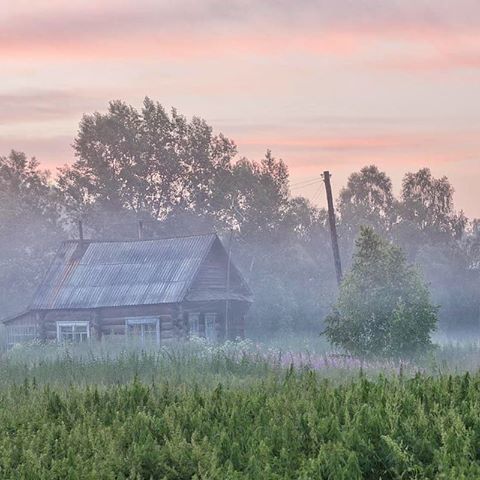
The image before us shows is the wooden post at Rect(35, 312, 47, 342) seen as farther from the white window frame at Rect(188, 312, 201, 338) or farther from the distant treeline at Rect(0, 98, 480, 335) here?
the distant treeline at Rect(0, 98, 480, 335)

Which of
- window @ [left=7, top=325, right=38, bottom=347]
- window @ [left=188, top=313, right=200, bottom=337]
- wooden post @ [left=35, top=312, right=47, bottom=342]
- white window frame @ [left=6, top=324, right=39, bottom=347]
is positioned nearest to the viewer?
window @ [left=188, top=313, right=200, bottom=337]

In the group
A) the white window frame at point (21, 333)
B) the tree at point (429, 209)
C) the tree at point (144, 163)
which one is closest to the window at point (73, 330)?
the white window frame at point (21, 333)

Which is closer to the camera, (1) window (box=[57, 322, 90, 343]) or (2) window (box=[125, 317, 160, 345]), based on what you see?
(2) window (box=[125, 317, 160, 345])

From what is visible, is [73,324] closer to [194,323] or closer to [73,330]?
[73,330]

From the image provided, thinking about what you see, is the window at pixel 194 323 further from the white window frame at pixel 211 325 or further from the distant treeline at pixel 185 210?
the distant treeline at pixel 185 210

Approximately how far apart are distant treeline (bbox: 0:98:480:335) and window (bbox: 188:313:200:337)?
21523 millimetres

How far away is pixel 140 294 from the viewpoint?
Result: 51.8 meters

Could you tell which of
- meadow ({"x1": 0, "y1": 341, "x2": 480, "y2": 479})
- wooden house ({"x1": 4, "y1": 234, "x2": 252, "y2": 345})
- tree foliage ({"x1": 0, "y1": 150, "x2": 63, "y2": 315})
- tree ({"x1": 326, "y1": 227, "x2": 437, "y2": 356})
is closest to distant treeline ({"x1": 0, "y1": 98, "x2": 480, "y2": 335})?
A: tree foliage ({"x1": 0, "y1": 150, "x2": 63, "y2": 315})

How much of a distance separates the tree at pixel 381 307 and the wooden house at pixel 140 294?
17.3 metres

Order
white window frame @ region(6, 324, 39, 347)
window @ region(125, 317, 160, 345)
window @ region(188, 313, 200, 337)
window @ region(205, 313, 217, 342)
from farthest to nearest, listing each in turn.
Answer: white window frame @ region(6, 324, 39, 347)
window @ region(205, 313, 217, 342)
window @ region(188, 313, 200, 337)
window @ region(125, 317, 160, 345)

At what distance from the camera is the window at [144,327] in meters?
51.8

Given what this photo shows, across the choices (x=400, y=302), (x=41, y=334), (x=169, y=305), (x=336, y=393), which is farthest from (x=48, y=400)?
(x=41, y=334)

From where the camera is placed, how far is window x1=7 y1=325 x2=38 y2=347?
5638 cm

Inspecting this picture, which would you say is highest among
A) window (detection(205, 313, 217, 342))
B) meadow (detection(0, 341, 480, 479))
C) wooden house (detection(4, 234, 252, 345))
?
wooden house (detection(4, 234, 252, 345))
